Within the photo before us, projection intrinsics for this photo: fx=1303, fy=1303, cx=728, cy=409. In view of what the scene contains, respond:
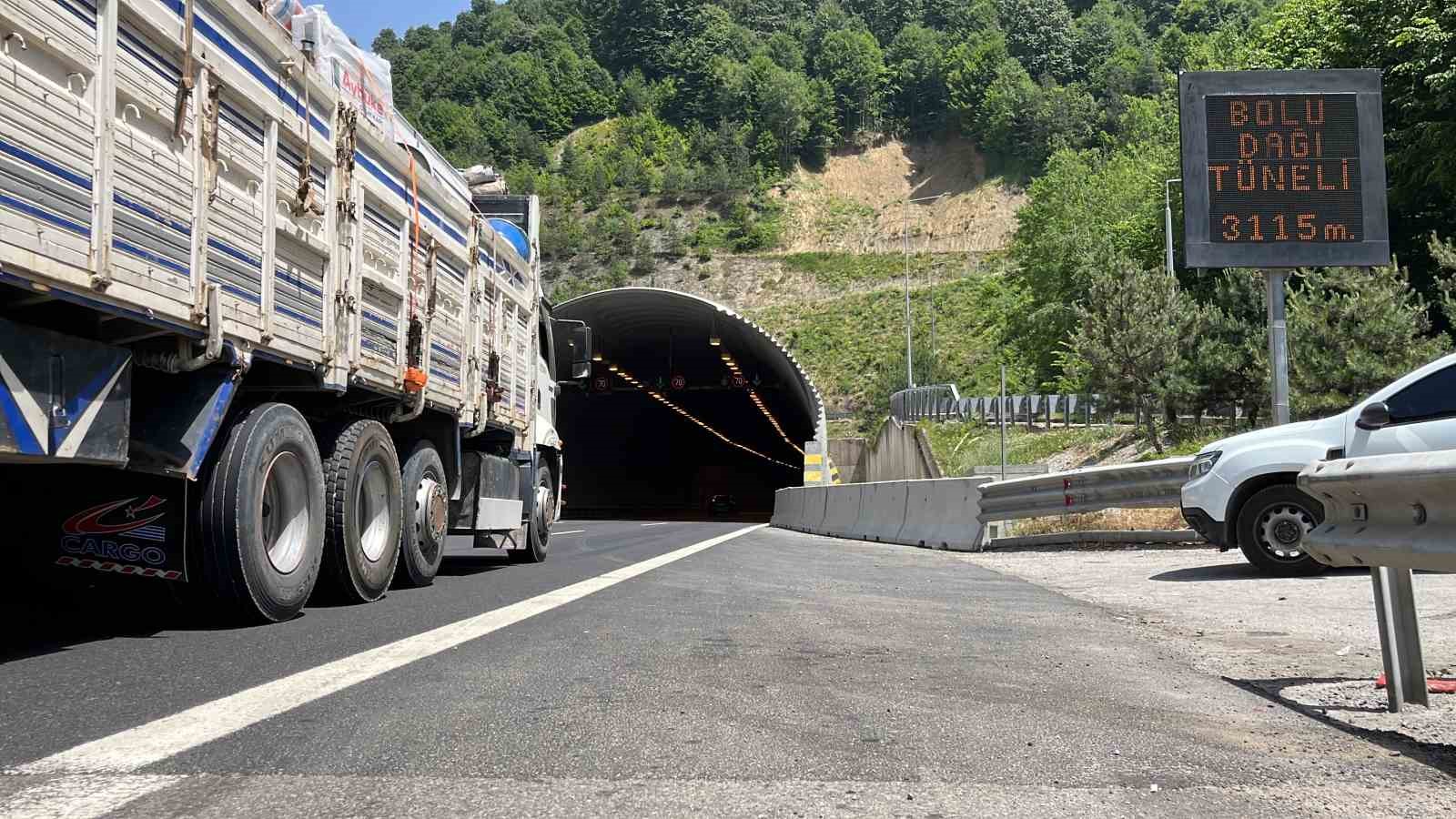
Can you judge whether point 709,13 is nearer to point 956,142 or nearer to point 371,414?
point 956,142

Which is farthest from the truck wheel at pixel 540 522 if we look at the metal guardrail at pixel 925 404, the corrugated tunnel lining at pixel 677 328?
the metal guardrail at pixel 925 404

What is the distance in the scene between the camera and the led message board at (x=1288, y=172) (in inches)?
731

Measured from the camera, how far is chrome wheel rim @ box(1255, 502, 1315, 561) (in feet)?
39.7

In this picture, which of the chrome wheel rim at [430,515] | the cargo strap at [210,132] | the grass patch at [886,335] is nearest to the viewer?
the cargo strap at [210,132]

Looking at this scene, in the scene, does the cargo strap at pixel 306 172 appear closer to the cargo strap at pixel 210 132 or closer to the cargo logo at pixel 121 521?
the cargo strap at pixel 210 132

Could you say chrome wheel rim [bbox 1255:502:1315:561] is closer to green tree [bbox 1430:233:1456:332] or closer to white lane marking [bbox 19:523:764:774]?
white lane marking [bbox 19:523:764:774]

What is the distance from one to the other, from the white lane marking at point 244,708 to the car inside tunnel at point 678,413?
3251 cm

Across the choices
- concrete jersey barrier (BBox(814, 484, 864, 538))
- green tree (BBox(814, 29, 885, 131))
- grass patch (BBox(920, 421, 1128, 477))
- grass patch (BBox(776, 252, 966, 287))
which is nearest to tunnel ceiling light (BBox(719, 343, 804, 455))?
grass patch (BBox(920, 421, 1128, 477))

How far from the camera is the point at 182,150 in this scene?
6406 mm

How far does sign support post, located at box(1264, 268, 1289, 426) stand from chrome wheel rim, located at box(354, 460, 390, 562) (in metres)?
13.5

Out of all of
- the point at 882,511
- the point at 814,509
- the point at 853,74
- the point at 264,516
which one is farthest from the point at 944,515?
the point at 853,74

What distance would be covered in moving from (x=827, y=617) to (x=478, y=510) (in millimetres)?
4478

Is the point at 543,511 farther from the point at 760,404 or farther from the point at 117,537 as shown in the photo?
the point at 760,404

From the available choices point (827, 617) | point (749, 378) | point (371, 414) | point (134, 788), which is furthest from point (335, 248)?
point (749, 378)
